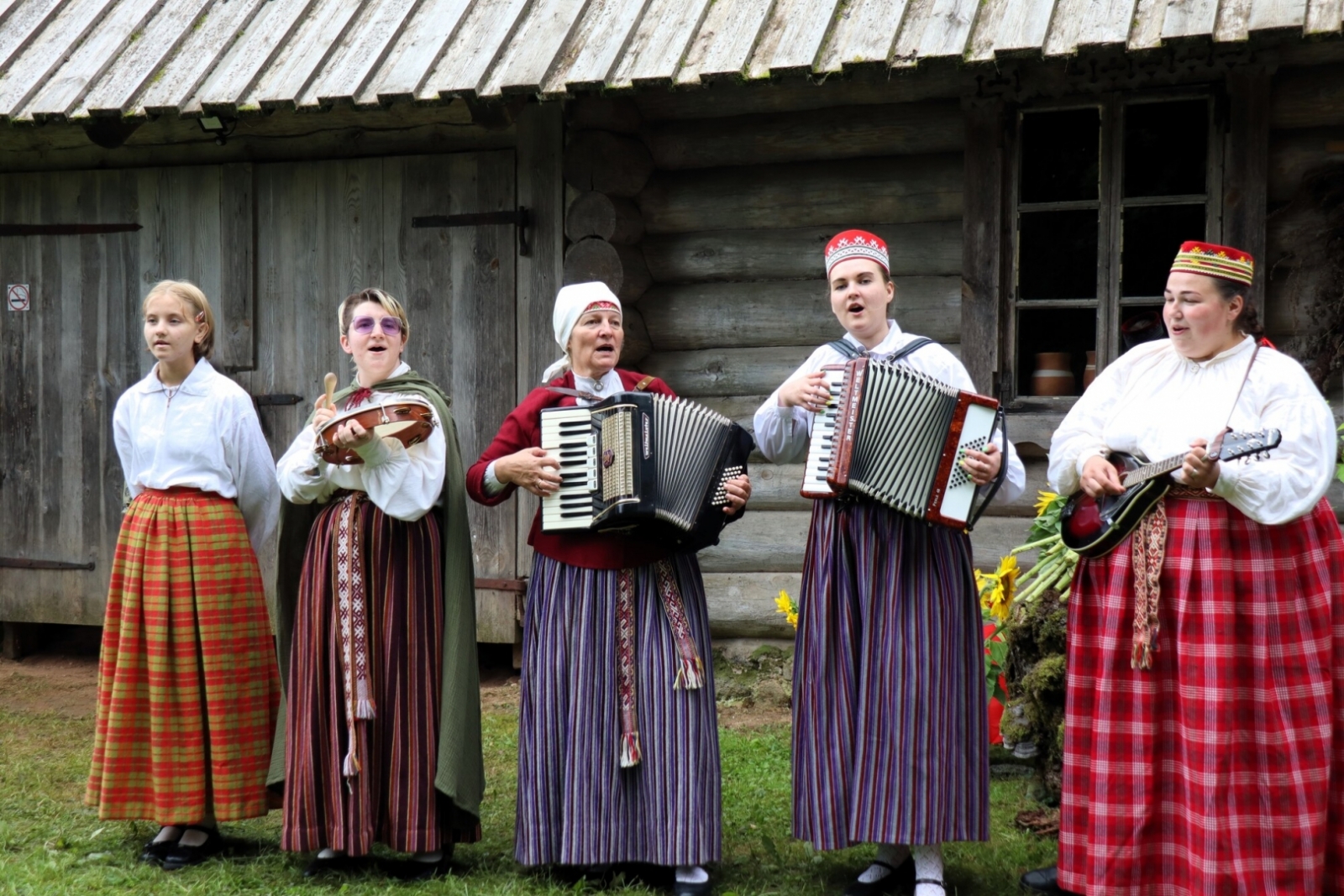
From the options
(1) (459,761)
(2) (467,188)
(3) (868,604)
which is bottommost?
(1) (459,761)

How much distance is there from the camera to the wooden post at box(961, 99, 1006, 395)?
18.4ft

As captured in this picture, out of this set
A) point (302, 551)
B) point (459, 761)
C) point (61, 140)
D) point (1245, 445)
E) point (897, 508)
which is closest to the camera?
point (1245, 445)

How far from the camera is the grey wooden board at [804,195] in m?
5.81

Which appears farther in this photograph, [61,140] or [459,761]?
[61,140]

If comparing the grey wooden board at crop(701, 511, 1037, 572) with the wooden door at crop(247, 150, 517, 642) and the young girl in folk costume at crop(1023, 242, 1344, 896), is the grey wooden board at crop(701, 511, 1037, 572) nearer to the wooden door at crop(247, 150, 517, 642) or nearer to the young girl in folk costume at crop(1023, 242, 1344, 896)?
the wooden door at crop(247, 150, 517, 642)

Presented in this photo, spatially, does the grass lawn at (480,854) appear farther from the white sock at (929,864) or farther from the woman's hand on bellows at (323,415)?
the woman's hand on bellows at (323,415)

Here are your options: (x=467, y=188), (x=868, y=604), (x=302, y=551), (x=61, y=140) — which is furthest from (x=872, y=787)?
(x=61, y=140)

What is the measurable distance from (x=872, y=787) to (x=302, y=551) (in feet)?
5.85

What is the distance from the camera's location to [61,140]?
6945 millimetres

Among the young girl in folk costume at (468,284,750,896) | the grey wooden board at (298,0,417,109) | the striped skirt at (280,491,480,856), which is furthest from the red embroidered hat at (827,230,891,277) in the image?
the grey wooden board at (298,0,417,109)

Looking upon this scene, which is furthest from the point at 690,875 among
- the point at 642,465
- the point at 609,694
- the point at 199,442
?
the point at 199,442

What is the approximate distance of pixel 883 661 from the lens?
3510 millimetres

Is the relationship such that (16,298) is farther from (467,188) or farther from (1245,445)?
(1245,445)

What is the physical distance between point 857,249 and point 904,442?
0.55 meters
